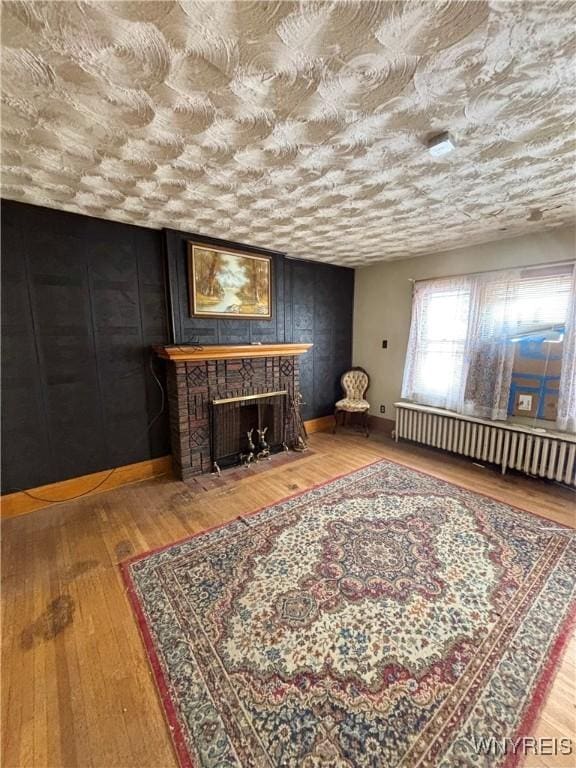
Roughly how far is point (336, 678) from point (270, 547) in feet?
2.92

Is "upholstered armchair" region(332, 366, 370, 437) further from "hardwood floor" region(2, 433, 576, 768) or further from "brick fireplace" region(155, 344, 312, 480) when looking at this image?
"hardwood floor" region(2, 433, 576, 768)

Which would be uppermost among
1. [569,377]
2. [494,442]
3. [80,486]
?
[569,377]

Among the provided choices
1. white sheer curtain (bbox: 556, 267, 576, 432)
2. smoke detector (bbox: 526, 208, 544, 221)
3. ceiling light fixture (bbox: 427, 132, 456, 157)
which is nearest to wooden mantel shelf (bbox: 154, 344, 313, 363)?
ceiling light fixture (bbox: 427, 132, 456, 157)

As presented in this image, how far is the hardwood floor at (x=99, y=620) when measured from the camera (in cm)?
113

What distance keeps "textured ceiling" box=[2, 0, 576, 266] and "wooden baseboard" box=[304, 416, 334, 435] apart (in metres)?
2.98

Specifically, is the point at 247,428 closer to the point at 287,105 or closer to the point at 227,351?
the point at 227,351

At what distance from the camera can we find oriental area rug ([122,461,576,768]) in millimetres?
1133

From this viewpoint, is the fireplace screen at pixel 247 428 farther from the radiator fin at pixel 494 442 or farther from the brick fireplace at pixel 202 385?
the radiator fin at pixel 494 442

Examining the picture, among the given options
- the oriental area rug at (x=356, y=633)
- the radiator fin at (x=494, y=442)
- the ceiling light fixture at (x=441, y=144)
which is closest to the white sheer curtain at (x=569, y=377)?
the radiator fin at (x=494, y=442)

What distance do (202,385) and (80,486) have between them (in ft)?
4.73

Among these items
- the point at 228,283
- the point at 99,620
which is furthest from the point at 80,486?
the point at 228,283

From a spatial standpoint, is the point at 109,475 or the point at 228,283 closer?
the point at 109,475

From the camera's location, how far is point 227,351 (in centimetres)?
323

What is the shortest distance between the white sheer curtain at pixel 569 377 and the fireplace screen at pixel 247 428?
9.38 ft
